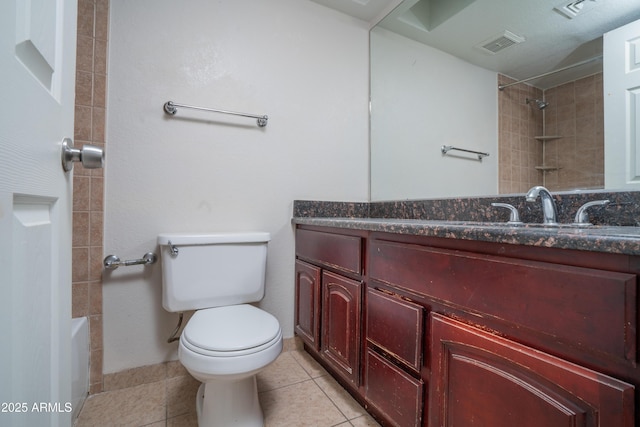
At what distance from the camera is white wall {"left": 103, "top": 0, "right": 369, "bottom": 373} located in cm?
134

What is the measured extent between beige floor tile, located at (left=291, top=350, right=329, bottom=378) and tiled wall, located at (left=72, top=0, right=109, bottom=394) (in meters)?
0.93

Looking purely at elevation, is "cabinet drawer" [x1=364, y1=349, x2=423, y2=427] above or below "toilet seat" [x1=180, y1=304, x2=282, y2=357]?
below

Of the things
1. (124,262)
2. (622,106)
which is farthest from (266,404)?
(622,106)

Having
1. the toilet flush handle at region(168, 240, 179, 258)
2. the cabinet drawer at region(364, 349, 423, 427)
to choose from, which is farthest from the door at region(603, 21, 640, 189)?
the toilet flush handle at region(168, 240, 179, 258)

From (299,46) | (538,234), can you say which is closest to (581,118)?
(538,234)

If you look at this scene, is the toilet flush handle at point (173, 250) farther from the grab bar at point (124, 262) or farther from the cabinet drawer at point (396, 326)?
the cabinet drawer at point (396, 326)

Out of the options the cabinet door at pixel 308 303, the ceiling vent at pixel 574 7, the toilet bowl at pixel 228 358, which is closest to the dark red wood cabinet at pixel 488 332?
the cabinet door at pixel 308 303

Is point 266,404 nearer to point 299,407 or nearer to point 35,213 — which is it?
point 299,407

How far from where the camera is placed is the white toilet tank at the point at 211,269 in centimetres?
126

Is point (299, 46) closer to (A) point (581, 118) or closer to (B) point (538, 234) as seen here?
(A) point (581, 118)

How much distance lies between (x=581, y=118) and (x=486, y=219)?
0.49 meters

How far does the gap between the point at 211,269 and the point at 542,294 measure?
121cm

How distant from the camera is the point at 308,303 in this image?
5.00 feet

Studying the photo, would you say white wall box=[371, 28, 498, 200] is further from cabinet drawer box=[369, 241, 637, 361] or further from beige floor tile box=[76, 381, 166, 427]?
beige floor tile box=[76, 381, 166, 427]
